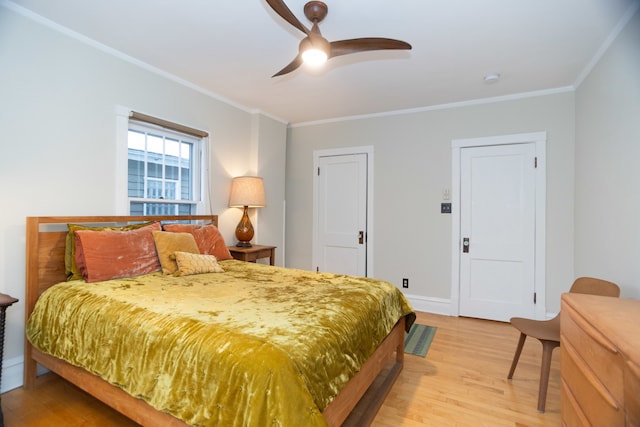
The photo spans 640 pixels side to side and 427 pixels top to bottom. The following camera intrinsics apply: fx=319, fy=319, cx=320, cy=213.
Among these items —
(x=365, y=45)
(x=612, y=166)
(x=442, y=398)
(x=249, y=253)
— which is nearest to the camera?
(x=365, y=45)

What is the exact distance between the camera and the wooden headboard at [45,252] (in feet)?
6.92

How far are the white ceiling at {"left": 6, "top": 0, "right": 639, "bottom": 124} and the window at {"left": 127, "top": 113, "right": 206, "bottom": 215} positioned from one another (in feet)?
1.93

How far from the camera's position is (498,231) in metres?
3.57

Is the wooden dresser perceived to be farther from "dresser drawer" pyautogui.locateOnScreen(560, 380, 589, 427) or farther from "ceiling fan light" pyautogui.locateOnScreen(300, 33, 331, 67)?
"ceiling fan light" pyautogui.locateOnScreen(300, 33, 331, 67)

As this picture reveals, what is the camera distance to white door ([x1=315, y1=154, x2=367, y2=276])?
14.1 feet

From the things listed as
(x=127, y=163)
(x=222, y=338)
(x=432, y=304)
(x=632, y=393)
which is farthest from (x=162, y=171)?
(x=632, y=393)

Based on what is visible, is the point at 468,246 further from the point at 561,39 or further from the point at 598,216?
the point at 561,39

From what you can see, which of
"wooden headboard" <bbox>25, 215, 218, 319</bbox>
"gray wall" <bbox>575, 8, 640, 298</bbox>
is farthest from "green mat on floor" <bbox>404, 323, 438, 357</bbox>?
"wooden headboard" <bbox>25, 215, 218, 319</bbox>

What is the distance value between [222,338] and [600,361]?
4.56 feet

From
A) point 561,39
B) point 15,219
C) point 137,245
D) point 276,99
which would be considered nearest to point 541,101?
point 561,39

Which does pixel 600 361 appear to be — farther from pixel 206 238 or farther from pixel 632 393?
pixel 206 238

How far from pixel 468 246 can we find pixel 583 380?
2559 millimetres

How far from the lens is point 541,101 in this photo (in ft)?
11.0

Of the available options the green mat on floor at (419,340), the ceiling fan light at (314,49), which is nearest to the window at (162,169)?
the ceiling fan light at (314,49)
